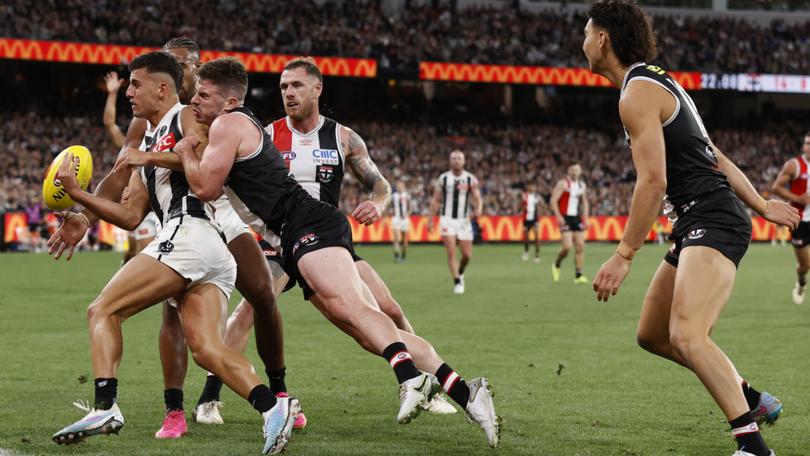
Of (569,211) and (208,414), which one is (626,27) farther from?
(569,211)

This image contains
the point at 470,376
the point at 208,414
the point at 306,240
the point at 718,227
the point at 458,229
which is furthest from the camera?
the point at 458,229

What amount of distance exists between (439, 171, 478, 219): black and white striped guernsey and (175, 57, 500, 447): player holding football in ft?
43.5

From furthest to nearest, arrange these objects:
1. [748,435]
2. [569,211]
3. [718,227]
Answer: [569,211], [718,227], [748,435]

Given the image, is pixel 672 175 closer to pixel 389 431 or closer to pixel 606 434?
pixel 606 434

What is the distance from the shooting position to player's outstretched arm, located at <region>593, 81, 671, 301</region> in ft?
18.3

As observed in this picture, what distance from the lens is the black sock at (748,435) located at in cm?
552

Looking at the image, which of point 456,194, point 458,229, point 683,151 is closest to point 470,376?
point 683,151

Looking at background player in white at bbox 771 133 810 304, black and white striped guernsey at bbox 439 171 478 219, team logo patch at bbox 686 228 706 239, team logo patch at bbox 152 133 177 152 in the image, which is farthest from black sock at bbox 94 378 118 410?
black and white striped guernsey at bbox 439 171 478 219

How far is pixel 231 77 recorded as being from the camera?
257 inches

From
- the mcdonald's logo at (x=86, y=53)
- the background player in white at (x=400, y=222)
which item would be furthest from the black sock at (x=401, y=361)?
the mcdonald's logo at (x=86, y=53)

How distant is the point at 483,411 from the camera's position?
6086 millimetres

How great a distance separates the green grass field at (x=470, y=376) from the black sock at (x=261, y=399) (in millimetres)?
400

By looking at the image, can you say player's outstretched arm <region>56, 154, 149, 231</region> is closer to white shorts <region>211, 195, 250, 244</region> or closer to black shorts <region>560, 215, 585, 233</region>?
white shorts <region>211, 195, 250, 244</region>

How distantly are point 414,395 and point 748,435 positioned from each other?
1.74 metres
